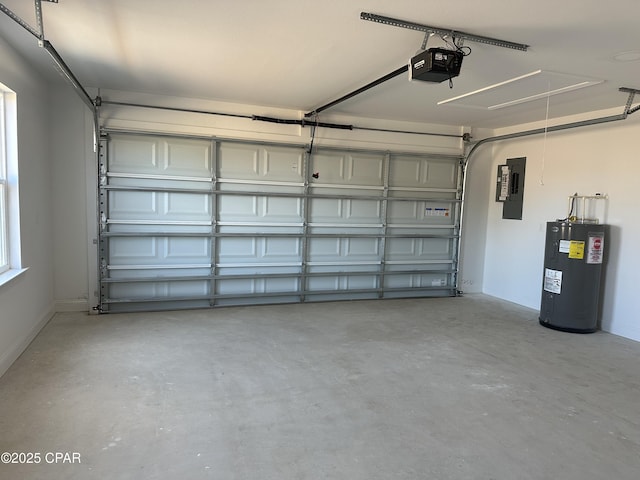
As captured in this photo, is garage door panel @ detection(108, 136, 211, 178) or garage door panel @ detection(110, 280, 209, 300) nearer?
garage door panel @ detection(108, 136, 211, 178)

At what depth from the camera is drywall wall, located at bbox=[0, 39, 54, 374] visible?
3.53m

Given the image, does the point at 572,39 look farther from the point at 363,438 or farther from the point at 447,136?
the point at 447,136

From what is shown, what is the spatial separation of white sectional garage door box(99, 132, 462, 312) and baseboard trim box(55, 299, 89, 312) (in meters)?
0.22

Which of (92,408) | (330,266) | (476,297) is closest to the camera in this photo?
(92,408)

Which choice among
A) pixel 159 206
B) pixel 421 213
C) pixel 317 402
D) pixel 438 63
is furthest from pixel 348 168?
pixel 317 402

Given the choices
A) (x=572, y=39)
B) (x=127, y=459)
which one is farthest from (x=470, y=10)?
(x=127, y=459)

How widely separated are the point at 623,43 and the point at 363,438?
10.7ft

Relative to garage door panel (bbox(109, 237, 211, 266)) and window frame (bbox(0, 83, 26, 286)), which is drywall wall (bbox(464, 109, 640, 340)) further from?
window frame (bbox(0, 83, 26, 286))

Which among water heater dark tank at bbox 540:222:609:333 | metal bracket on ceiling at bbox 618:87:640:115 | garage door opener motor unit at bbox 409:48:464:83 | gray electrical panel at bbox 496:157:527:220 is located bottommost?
water heater dark tank at bbox 540:222:609:333

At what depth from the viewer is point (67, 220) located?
200 inches

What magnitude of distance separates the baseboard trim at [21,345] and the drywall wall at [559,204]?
19.5 feet

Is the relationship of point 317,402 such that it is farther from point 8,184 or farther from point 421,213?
point 421,213

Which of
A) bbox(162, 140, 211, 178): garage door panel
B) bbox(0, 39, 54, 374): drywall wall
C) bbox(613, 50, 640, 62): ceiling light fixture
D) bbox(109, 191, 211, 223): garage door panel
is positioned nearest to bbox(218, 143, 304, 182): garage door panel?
bbox(162, 140, 211, 178): garage door panel
